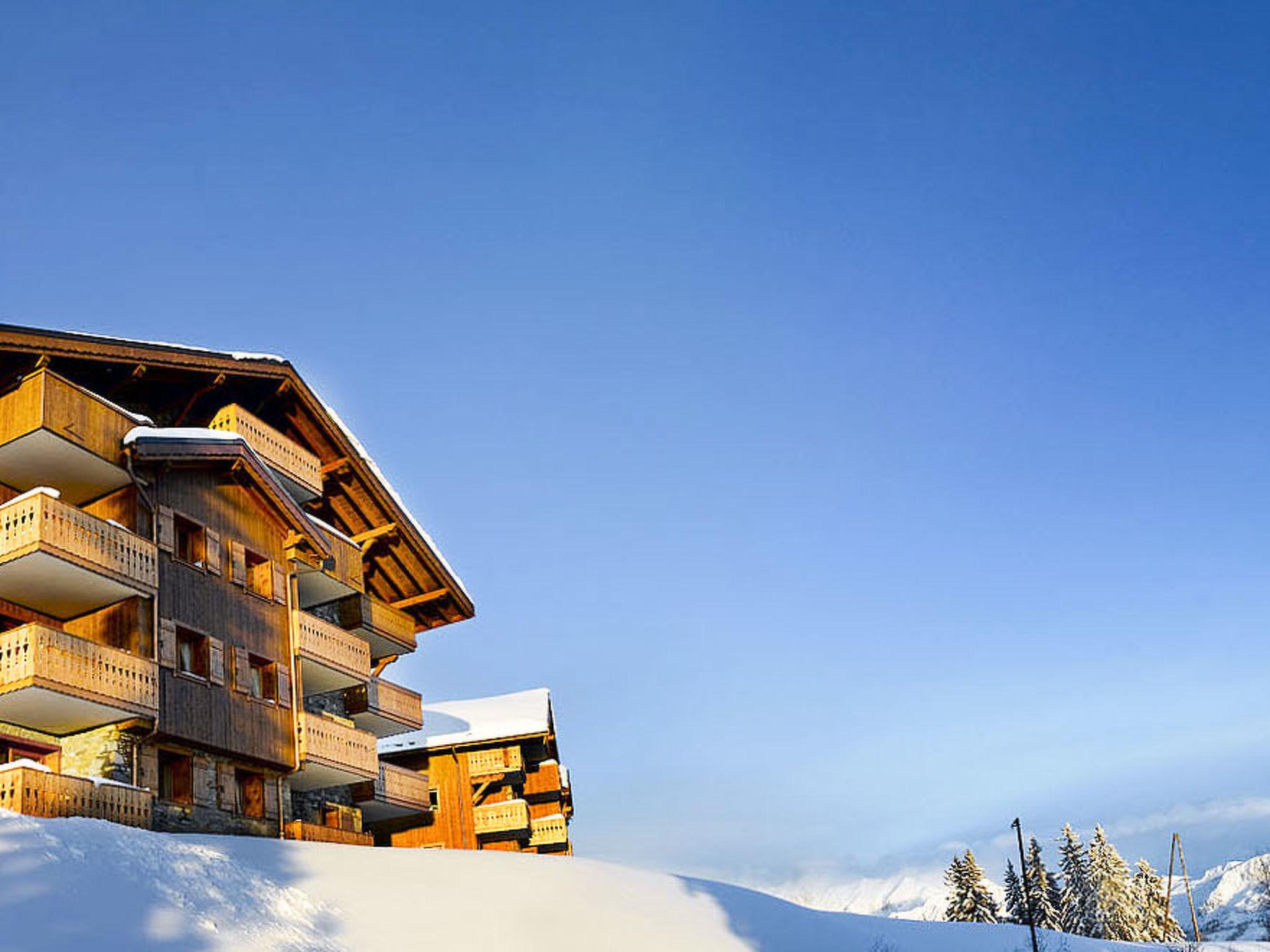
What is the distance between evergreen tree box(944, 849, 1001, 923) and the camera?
6175cm

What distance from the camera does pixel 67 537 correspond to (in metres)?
23.0

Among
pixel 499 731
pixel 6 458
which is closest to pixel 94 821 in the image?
pixel 6 458

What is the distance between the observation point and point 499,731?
39656mm

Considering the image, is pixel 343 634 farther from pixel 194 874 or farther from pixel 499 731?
pixel 194 874

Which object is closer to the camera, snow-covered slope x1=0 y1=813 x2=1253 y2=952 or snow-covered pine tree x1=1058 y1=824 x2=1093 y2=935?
snow-covered slope x1=0 y1=813 x2=1253 y2=952

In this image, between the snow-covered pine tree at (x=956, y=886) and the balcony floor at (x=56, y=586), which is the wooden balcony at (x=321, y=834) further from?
the snow-covered pine tree at (x=956, y=886)

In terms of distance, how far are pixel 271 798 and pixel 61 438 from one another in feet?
29.6

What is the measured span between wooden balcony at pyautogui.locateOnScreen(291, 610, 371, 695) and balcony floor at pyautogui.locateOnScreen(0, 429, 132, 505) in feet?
20.6

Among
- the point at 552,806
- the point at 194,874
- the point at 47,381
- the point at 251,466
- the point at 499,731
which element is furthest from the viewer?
the point at 552,806

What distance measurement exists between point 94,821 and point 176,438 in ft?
31.6

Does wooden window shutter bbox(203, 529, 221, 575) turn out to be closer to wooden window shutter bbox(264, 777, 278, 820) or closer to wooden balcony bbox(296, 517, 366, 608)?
wooden balcony bbox(296, 517, 366, 608)

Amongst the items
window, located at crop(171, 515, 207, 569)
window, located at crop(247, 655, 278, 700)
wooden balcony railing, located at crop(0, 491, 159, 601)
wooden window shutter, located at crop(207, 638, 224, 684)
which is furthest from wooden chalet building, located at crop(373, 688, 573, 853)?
wooden balcony railing, located at crop(0, 491, 159, 601)

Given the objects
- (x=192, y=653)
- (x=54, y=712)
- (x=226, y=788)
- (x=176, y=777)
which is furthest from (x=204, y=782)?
(x=54, y=712)

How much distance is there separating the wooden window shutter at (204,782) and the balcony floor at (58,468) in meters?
5.55
